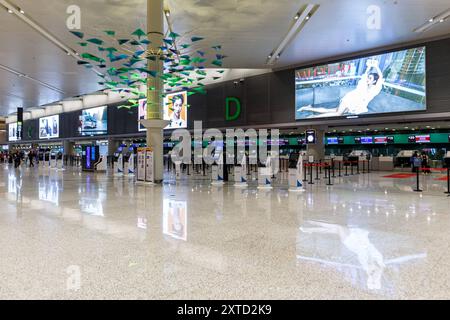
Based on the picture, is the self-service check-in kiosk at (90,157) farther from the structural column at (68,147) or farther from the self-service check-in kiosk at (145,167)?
the structural column at (68,147)

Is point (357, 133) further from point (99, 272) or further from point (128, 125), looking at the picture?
point (99, 272)

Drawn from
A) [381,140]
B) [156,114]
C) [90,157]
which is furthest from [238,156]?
[381,140]

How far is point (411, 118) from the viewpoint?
1420cm

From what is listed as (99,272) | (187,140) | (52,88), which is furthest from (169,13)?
(52,88)

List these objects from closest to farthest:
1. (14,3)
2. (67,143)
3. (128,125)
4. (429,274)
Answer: (429,274) → (14,3) → (128,125) → (67,143)

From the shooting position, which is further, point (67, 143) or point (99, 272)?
point (67, 143)

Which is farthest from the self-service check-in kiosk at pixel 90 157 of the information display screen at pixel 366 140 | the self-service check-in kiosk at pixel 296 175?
the information display screen at pixel 366 140

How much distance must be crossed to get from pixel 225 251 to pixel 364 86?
14.5 metres

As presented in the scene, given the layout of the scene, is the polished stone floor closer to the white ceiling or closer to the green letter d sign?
the white ceiling

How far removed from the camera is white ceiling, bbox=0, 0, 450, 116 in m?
10.1

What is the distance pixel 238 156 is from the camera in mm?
15000

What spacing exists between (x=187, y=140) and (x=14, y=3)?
14.4 m

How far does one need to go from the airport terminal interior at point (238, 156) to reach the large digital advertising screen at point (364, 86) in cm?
6
